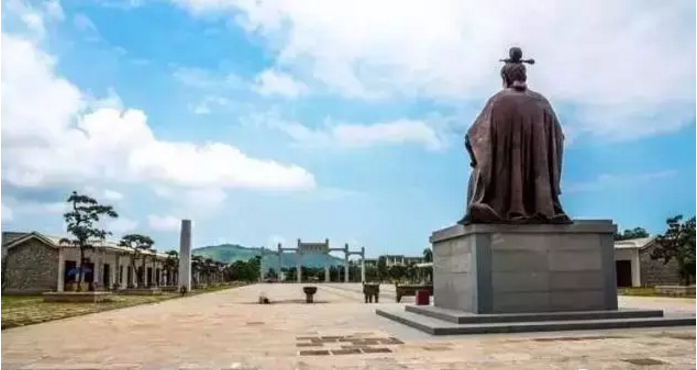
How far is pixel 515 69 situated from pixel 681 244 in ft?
115

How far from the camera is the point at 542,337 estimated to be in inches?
435

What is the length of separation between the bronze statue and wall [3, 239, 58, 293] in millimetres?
40581

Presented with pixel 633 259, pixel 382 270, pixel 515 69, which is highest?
pixel 515 69

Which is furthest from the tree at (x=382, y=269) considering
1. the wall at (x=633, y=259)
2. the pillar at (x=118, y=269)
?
the pillar at (x=118, y=269)

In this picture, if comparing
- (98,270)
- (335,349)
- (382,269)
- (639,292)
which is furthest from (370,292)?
(382,269)

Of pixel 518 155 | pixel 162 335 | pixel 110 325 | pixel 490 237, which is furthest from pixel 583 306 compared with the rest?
pixel 110 325

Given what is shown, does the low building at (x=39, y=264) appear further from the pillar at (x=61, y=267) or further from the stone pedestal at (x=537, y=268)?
the stone pedestal at (x=537, y=268)

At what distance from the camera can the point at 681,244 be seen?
4459 cm

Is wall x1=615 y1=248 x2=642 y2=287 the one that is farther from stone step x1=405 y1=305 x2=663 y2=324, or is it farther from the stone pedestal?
stone step x1=405 y1=305 x2=663 y2=324

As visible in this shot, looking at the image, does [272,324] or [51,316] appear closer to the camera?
[272,324]

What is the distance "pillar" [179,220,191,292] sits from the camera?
57.1m

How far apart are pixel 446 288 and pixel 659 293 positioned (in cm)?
2587

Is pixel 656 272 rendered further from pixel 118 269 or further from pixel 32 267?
pixel 32 267

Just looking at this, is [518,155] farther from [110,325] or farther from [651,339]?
[110,325]
